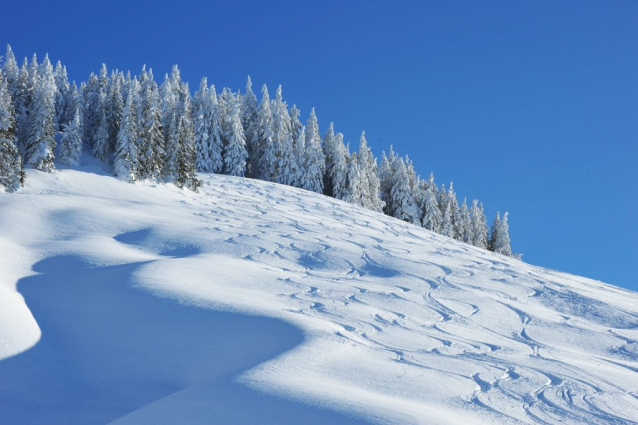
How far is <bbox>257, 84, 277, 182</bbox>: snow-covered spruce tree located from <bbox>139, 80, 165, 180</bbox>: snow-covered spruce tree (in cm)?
2018

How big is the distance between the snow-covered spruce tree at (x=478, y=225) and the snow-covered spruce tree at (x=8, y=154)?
50.4 metres

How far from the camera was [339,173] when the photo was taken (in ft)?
165

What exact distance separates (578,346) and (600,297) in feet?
19.3

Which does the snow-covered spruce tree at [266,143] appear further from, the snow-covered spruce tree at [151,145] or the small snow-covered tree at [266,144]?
the snow-covered spruce tree at [151,145]

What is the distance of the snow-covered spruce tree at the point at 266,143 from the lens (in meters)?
49.7

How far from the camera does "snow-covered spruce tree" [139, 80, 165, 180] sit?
28547 mm

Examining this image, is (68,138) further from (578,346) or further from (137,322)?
(578,346)

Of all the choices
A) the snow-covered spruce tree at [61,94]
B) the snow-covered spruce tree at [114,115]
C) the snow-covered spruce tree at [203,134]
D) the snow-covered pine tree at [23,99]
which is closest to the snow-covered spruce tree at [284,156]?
the snow-covered spruce tree at [203,134]

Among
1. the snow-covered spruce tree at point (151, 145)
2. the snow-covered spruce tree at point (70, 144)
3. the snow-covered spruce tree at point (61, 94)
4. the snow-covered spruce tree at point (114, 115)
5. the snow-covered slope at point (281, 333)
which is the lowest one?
the snow-covered slope at point (281, 333)

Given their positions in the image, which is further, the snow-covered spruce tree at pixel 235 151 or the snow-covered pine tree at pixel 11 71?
the snow-covered spruce tree at pixel 235 151

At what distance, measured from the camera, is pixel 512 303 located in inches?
535

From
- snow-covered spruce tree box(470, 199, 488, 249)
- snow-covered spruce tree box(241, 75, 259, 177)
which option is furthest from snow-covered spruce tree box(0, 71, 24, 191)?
snow-covered spruce tree box(470, 199, 488, 249)

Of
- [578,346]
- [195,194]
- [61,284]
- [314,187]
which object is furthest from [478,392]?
[314,187]

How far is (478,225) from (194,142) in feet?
132
